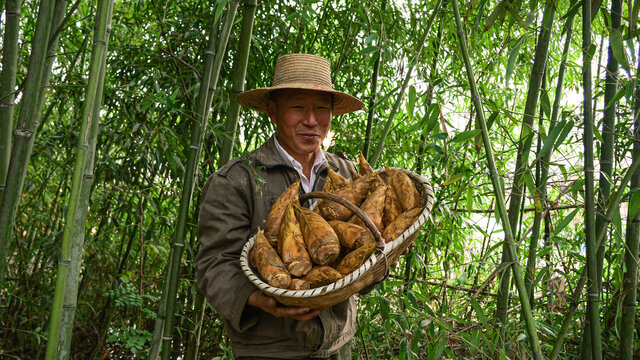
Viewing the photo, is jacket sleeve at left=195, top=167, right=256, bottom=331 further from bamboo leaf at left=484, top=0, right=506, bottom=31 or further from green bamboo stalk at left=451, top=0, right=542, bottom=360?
bamboo leaf at left=484, top=0, right=506, bottom=31

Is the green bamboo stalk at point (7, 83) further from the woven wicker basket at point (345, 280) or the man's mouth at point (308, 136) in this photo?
the man's mouth at point (308, 136)

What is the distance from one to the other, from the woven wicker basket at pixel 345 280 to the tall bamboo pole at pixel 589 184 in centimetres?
40

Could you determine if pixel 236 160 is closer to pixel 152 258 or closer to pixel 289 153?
pixel 289 153

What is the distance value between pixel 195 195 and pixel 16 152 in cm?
107

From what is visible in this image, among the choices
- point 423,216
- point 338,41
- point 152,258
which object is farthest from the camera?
point 152,258

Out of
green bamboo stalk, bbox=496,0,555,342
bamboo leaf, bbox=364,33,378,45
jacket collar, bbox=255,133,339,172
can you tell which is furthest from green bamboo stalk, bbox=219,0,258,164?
green bamboo stalk, bbox=496,0,555,342

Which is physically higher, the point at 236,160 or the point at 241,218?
the point at 236,160

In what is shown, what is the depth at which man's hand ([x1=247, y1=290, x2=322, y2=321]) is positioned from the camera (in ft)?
4.25

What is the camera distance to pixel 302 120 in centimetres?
170

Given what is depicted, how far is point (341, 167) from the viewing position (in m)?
1.93

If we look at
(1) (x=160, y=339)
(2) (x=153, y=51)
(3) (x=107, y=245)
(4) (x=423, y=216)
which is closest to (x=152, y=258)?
(3) (x=107, y=245)

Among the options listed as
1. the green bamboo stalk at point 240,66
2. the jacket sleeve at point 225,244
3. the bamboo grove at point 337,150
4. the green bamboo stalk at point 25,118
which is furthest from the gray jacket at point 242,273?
the green bamboo stalk at point 25,118

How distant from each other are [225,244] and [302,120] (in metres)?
0.45

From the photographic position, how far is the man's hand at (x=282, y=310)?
4.25 feet
